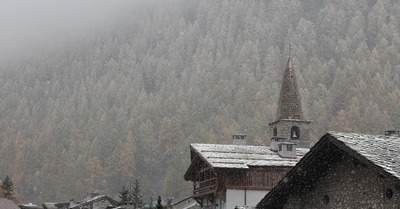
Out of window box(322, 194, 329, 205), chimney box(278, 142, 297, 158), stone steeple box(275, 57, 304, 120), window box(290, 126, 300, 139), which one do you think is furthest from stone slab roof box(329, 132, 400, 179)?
stone steeple box(275, 57, 304, 120)

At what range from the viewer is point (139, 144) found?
123562mm

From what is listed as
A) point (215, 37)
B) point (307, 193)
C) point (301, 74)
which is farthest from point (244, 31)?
point (307, 193)

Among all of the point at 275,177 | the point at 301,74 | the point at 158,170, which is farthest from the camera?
the point at 301,74

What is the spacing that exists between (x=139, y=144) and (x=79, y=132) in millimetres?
34035

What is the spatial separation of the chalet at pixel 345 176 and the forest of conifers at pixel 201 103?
71971 mm

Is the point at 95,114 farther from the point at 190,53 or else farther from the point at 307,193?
the point at 307,193

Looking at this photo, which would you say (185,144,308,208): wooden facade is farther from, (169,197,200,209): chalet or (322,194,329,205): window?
(169,197,200,209): chalet

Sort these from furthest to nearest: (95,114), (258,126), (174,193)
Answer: (95,114) < (258,126) < (174,193)

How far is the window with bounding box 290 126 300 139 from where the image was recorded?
5288 centimetres

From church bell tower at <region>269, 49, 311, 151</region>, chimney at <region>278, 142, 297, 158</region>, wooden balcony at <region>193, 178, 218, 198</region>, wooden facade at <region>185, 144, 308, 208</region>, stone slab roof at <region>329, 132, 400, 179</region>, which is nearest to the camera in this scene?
stone slab roof at <region>329, 132, 400, 179</region>

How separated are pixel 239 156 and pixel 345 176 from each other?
65.7 feet

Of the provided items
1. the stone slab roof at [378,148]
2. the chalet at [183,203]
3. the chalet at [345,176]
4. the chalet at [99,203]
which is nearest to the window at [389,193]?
the chalet at [345,176]

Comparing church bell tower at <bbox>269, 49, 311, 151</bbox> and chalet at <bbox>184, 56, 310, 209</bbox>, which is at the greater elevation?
church bell tower at <bbox>269, 49, 311, 151</bbox>

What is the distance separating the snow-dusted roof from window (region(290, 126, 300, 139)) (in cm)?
1808
